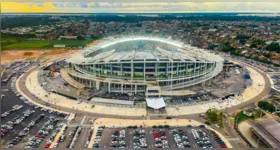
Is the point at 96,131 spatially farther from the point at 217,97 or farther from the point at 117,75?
the point at 217,97

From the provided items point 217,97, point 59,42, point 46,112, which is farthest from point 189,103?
point 59,42

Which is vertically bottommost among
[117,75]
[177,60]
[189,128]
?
[189,128]

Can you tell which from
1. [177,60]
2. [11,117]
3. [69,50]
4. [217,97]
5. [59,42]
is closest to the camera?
[11,117]

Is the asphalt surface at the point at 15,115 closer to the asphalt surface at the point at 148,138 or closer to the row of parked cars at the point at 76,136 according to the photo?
→ the row of parked cars at the point at 76,136

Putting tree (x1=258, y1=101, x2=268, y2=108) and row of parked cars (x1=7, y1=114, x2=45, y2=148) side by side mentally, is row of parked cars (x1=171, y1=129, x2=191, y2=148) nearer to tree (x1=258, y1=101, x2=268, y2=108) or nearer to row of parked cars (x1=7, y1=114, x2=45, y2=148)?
tree (x1=258, y1=101, x2=268, y2=108)

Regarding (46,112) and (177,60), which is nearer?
(46,112)

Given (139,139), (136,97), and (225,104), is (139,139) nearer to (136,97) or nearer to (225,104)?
(136,97)
